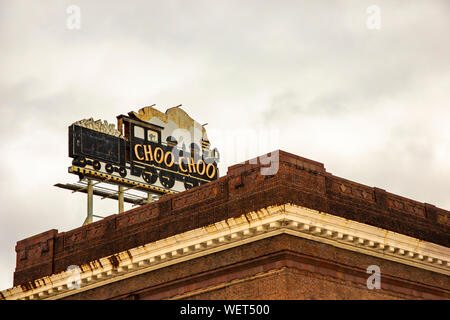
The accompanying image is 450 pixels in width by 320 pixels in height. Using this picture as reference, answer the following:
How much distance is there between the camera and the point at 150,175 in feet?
167

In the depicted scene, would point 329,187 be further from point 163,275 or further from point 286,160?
point 163,275

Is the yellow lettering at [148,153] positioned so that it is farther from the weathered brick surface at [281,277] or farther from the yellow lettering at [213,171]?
the weathered brick surface at [281,277]

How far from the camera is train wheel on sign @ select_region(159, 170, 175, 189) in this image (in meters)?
51.3

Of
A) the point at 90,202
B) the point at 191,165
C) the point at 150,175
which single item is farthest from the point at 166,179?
the point at 90,202

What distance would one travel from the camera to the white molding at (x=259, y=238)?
107ft

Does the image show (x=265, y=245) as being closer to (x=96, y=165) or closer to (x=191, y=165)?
(x=96, y=165)

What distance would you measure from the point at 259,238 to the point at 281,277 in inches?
69.4

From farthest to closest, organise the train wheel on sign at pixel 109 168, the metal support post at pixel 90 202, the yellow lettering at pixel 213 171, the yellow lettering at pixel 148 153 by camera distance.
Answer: the yellow lettering at pixel 213 171
the yellow lettering at pixel 148 153
the train wheel on sign at pixel 109 168
the metal support post at pixel 90 202

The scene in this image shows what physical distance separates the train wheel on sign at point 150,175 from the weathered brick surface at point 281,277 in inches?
536

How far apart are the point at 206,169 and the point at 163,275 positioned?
18.5 metres

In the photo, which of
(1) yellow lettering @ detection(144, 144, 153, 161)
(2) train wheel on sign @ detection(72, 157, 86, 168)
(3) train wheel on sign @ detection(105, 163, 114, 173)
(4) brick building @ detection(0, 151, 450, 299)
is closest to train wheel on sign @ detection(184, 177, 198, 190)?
(1) yellow lettering @ detection(144, 144, 153, 161)

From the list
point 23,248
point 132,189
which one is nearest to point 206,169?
point 132,189

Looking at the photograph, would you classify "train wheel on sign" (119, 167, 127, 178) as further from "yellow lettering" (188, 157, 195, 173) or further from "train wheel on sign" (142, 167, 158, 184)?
"yellow lettering" (188, 157, 195, 173)

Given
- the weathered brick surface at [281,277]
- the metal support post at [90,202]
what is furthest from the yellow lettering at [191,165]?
the weathered brick surface at [281,277]
